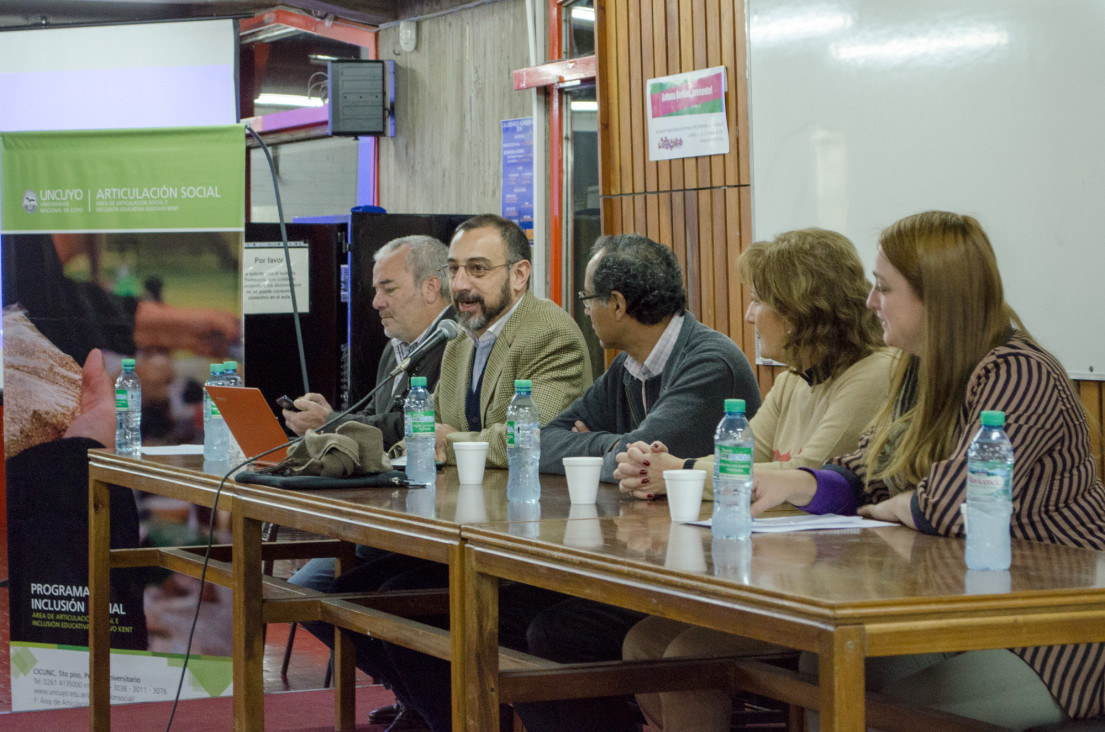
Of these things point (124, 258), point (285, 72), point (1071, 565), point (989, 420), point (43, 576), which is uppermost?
point (285, 72)

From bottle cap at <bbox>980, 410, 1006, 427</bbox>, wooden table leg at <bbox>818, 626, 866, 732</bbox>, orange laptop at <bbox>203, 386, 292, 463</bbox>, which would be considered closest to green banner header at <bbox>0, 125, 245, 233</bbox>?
orange laptop at <bbox>203, 386, 292, 463</bbox>

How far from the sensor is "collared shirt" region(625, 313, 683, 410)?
2.93m

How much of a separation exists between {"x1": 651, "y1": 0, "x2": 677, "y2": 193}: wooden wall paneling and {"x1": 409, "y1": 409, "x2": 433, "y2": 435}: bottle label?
2.62 meters

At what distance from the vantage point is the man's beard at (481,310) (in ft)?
10.9

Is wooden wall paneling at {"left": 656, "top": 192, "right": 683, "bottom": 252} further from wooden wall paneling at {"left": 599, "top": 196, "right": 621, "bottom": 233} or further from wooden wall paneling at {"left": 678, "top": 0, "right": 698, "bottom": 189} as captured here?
wooden wall paneling at {"left": 599, "top": 196, "right": 621, "bottom": 233}

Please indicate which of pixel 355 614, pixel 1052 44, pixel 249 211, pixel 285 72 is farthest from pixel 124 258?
pixel 249 211

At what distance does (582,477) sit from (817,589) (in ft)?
2.95

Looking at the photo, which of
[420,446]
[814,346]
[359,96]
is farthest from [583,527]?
[359,96]

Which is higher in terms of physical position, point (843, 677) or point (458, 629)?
point (843, 677)

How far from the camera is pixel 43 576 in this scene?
3.90 metres

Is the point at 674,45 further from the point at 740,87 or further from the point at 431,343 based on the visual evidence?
the point at 431,343

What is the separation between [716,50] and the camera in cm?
466

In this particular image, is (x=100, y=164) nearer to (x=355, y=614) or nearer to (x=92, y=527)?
(x=92, y=527)

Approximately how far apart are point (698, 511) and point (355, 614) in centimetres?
90
